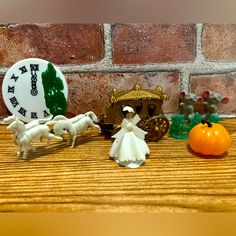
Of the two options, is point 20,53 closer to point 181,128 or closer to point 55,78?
point 55,78

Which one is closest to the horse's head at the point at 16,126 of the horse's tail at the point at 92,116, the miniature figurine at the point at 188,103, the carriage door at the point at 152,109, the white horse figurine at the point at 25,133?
the white horse figurine at the point at 25,133

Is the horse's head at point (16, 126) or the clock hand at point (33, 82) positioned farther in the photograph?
the clock hand at point (33, 82)

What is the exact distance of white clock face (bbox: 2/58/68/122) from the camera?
2.31 ft

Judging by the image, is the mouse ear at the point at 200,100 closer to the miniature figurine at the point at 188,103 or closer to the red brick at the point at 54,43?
the miniature figurine at the point at 188,103

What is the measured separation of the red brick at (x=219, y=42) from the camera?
0.72 metres

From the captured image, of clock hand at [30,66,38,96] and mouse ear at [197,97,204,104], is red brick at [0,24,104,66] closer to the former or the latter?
clock hand at [30,66,38,96]

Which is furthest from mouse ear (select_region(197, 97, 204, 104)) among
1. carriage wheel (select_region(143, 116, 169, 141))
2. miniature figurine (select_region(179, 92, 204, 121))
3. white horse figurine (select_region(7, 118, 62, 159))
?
A: white horse figurine (select_region(7, 118, 62, 159))

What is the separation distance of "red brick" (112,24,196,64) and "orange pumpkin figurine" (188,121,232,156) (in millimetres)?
195

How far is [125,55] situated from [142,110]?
139 mm

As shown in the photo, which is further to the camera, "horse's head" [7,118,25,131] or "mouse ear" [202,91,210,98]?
"mouse ear" [202,91,210,98]

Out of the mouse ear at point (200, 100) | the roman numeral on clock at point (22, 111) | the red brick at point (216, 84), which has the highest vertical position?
the red brick at point (216, 84)

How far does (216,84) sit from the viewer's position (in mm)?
771

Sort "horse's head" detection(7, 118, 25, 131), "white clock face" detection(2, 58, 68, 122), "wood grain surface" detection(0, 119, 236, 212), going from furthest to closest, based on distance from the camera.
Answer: "white clock face" detection(2, 58, 68, 122) < "horse's head" detection(7, 118, 25, 131) < "wood grain surface" detection(0, 119, 236, 212)

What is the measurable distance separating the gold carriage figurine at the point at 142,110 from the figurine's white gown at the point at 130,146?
5 cm
